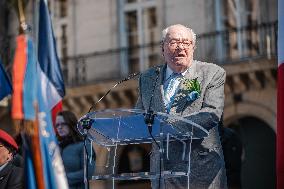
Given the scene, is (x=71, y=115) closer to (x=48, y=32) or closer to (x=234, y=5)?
(x=48, y=32)

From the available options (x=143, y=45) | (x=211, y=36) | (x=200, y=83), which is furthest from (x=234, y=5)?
(x=200, y=83)

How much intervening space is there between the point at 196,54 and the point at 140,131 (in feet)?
44.7

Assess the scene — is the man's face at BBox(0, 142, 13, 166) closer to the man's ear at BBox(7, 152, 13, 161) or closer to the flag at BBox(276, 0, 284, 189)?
the man's ear at BBox(7, 152, 13, 161)

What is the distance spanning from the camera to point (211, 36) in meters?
18.2

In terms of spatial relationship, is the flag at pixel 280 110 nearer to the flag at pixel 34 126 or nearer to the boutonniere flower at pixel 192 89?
the boutonniere flower at pixel 192 89

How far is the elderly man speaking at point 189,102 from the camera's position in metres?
4.75

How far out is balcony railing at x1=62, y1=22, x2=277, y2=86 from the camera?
686 inches

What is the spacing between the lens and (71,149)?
6.98 metres

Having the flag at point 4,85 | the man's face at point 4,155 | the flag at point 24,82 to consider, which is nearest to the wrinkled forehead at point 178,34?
the flag at point 24,82

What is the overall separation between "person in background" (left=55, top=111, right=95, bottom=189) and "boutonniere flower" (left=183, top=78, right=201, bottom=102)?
77.8 inches

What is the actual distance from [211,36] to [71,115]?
11381 millimetres

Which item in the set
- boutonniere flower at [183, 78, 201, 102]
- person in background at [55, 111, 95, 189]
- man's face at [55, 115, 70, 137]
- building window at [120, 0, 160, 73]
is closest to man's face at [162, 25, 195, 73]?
boutonniere flower at [183, 78, 201, 102]

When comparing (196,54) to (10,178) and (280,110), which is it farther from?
(280,110)

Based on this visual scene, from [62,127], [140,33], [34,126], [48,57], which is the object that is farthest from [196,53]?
[34,126]
